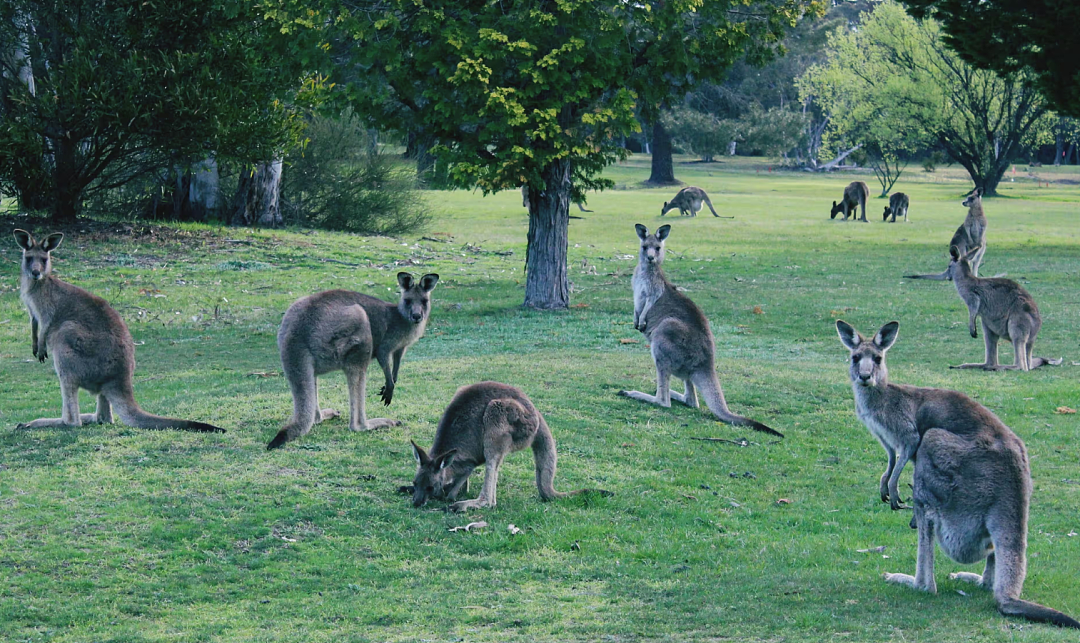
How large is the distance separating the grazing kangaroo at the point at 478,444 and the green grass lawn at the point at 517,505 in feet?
0.66

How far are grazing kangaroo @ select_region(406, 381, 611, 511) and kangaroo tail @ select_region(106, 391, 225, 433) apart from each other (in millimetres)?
2217

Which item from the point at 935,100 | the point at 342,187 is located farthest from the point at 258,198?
the point at 935,100

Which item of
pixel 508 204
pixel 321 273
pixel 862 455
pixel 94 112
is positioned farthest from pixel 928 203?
pixel 862 455

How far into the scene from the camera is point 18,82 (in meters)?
21.0

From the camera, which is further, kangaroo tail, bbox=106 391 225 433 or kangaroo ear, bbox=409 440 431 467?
kangaroo tail, bbox=106 391 225 433

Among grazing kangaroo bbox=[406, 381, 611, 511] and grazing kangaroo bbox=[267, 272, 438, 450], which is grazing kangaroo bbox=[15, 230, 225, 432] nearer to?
grazing kangaroo bbox=[267, 272, 438, 450]

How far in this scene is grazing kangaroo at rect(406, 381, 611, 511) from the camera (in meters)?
Answer: 7.48

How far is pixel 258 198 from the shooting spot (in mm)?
27625

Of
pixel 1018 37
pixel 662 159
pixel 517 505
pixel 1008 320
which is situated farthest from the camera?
pixel 662 159

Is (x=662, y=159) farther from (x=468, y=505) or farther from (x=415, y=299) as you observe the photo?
(x=468, y=505)

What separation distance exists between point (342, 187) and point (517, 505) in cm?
2274

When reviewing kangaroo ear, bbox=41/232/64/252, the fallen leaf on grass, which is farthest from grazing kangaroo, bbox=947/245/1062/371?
kangaroo ear, bbox=41/232/64/252

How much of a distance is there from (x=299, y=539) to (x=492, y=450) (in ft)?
4.55

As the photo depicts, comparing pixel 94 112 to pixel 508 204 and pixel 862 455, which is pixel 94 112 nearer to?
pixel 862 455
